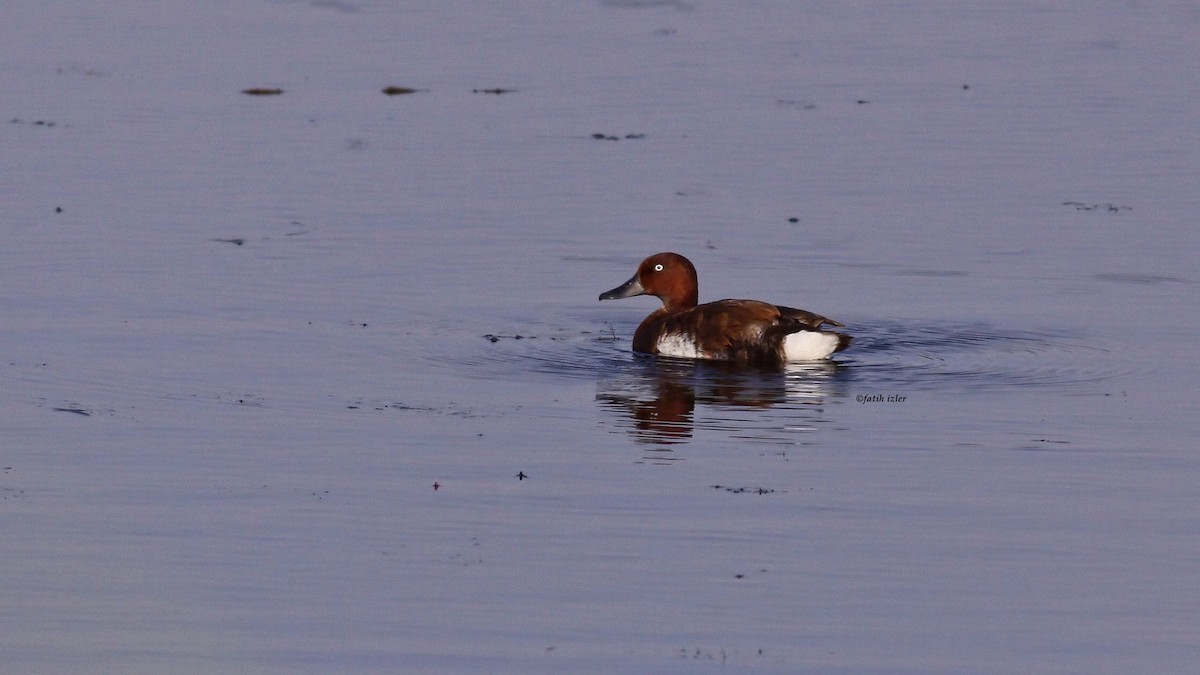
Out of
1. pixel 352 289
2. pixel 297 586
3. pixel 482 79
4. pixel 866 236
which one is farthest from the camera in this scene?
pixel 482 79

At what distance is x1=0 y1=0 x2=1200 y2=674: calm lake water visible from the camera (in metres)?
9.07

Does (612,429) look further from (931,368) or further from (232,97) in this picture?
(232,97)

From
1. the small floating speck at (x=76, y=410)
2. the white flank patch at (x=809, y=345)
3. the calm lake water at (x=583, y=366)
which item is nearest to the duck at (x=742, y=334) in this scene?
the white flank patch at (x=809, y=345)

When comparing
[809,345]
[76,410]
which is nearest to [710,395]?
[809,345]

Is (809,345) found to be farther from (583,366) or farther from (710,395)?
(583,366)

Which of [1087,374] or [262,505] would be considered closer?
[262,505]

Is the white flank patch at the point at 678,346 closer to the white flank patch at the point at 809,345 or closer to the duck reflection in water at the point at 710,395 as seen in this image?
the duck reflection in water at the point at 710,395

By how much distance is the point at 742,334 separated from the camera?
15.6 meters

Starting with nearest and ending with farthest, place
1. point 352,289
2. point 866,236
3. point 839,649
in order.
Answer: point 839,649
point 352,289
point 866,236

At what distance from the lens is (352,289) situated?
58.3ft

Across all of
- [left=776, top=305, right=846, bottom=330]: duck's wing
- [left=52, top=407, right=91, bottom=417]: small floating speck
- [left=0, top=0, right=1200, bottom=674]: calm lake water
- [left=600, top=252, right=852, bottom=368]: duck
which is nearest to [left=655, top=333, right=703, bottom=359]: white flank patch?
[left=600, top=252, right=852, bottom=368]: duck

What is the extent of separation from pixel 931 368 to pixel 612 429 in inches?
117

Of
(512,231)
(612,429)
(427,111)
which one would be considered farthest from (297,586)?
(427,111)

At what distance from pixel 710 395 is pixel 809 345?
1.17 metres
